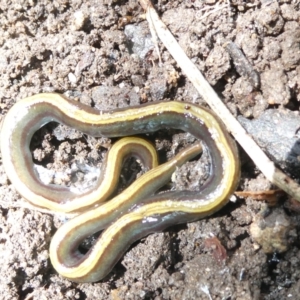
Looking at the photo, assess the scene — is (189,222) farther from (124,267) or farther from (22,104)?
(22,104)

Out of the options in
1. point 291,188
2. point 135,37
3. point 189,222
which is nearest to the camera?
point 291,188

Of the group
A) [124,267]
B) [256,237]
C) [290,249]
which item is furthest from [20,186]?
[290,249]

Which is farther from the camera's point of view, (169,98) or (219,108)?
(169,98)

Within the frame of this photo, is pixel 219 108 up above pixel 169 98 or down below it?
below

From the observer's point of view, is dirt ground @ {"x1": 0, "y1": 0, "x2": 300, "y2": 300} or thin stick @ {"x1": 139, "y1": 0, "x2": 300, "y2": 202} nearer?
thin stick @ {"x1": 139, "y1": 0, "x2": 300, "y2": 202}
